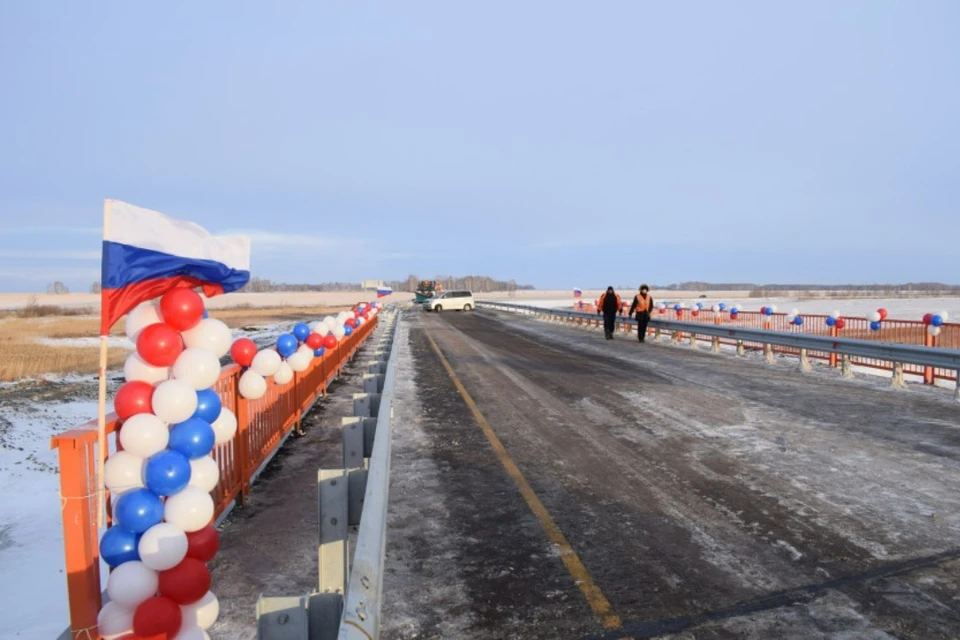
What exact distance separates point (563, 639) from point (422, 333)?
25156 mm

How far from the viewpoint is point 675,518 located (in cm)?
537

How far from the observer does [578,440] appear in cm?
816

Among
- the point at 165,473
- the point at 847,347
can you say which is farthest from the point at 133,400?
the point at 847,347

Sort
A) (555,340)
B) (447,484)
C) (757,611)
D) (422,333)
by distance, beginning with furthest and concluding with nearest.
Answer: (422,333), (555,340), (447,484), (757,611)

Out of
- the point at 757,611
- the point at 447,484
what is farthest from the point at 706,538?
the point at 447,484

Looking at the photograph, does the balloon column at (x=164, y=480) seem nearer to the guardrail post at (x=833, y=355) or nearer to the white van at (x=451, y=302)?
the guardrail post at (x=833, y=355)

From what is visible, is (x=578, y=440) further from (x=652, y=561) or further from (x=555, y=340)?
(x=555, y=340)

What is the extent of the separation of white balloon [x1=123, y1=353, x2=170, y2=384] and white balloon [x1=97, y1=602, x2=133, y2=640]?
1.35 metres

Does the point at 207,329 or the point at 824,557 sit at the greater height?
the point at 207,329

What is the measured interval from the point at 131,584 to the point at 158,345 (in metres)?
1.44

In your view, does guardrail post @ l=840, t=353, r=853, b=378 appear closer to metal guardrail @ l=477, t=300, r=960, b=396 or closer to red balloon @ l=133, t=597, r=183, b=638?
metal guardrail @ l=477, t=300, r=960, b=396

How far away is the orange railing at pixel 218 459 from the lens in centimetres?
342

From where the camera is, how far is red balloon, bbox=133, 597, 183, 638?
348 centimetres

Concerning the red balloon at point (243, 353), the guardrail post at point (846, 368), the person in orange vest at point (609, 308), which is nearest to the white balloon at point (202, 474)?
the red balloon at point (243, 353)
